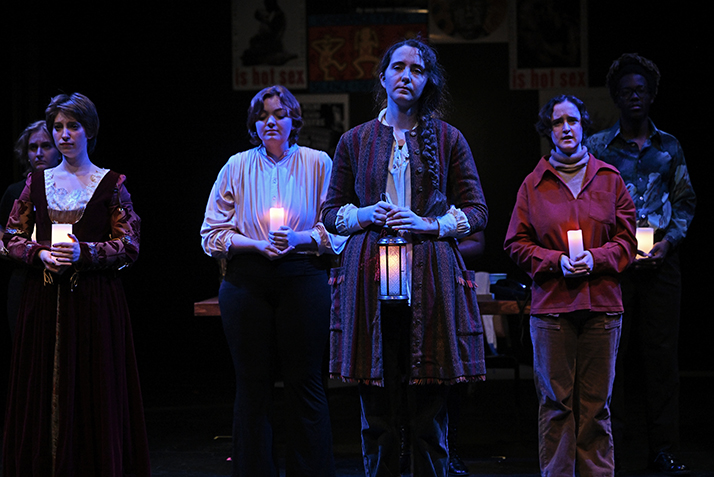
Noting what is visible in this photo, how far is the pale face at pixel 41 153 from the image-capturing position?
13.0 ft

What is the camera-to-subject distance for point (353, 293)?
2.47 meters

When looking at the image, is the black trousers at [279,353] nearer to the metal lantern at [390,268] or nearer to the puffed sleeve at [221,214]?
the puffed sleeve at [221,214]

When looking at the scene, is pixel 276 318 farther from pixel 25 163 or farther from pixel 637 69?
pixel 637 69

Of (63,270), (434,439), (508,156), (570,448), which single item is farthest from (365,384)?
(508,156)

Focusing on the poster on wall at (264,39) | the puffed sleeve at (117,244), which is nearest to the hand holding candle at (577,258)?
the puffed sleeve at (117,244)

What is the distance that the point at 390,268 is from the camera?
2.36m

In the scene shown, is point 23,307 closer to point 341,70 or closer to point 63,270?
point 63,270

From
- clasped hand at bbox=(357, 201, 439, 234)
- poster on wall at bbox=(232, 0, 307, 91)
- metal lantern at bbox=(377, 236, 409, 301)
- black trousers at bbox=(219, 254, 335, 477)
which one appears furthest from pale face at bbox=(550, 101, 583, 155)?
poster on wall at bbox=(232, 0, 307, 91)

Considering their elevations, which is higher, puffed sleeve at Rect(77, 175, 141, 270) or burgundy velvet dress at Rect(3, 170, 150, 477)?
puffed sleeve at Rect(77, 175, 141, 270)

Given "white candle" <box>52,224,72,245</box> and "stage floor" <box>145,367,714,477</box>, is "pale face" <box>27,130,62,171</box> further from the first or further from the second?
"stage floor" <box>145,367,714,477</box>

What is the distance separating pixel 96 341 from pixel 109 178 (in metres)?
0.68

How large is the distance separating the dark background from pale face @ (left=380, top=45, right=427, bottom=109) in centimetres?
392

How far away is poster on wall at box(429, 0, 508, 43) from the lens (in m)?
6.38

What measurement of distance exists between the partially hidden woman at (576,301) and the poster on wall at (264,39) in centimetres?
391
